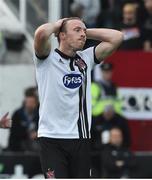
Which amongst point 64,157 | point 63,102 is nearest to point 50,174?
point 64,157

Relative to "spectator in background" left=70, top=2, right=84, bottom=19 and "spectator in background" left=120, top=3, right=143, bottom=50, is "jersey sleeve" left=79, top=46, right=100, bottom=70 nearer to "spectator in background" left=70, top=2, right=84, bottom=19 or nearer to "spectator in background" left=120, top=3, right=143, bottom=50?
"spectator in background" left=70, top=2, right=84, bottom=19

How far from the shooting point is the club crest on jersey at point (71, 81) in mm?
7672

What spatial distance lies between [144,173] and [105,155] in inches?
21.3

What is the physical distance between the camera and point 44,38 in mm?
7527

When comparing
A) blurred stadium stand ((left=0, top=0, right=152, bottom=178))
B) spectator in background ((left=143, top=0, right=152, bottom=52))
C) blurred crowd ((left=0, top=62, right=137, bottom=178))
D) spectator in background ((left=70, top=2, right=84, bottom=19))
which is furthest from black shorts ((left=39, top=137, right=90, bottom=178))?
spectator in background ((left=143, top=0, right=152, bottom=52))

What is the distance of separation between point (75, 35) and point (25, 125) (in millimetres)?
4725

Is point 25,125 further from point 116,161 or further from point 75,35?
point 75,35

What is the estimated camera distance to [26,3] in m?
12.5

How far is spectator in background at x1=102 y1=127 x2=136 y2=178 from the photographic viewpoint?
1173 cm

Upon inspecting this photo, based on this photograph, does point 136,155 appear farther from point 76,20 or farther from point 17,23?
point 76,20

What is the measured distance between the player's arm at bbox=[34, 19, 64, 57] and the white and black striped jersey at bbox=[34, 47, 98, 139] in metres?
0.08

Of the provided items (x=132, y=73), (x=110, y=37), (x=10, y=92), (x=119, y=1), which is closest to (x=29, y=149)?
(x=10, y=92)

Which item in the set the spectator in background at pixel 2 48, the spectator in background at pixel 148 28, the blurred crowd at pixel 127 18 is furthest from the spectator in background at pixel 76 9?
the spectator in background at pixel 2 48

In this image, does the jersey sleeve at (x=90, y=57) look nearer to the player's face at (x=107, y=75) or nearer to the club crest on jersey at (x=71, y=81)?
the club crest on jersey at (x=71, y=81)
